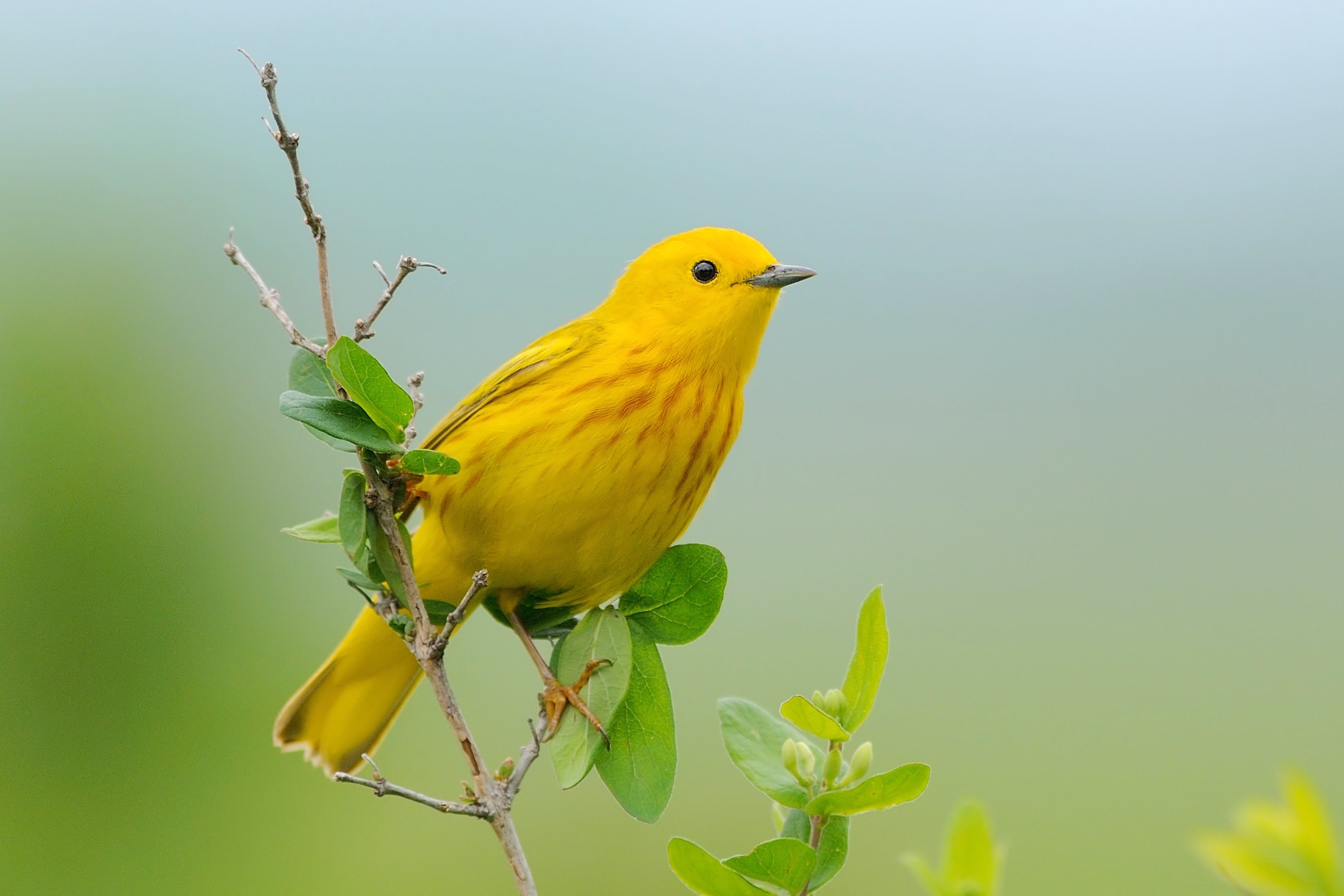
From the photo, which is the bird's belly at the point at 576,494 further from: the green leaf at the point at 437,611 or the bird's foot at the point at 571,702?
the bird's foot at the point at 571,702

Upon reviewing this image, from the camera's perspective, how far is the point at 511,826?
1832 millimetres

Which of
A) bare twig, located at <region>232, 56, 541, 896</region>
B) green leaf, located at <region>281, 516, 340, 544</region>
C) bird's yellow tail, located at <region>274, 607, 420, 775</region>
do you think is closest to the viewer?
bare twig, located at <region>232, 56, 541, 896</region>

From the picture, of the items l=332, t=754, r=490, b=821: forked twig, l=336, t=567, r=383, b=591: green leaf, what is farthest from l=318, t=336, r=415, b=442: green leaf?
l=332, t=754, r=490, b=821: forked twig

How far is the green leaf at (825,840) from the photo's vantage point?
139cm

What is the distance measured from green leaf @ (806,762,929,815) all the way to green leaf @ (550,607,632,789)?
760mm

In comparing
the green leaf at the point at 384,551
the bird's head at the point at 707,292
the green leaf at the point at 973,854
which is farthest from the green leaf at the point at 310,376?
the green leaf at the point at 973,854

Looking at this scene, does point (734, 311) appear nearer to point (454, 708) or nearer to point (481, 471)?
point (481, 471)

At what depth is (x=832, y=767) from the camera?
1.42 m

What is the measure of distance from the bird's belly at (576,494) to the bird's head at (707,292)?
247 mm

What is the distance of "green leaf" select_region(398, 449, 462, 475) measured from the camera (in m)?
1.97

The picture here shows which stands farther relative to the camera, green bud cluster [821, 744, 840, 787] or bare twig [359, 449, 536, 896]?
bare twig [359, 449, 536, 896]

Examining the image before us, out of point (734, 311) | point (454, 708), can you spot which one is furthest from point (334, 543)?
point (734, 311)

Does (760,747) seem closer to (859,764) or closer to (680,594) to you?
(859,764)

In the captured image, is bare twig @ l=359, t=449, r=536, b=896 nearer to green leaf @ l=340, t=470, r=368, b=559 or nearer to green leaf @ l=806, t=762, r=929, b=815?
green leaf @ l=340, t=470, r=368, b=559
